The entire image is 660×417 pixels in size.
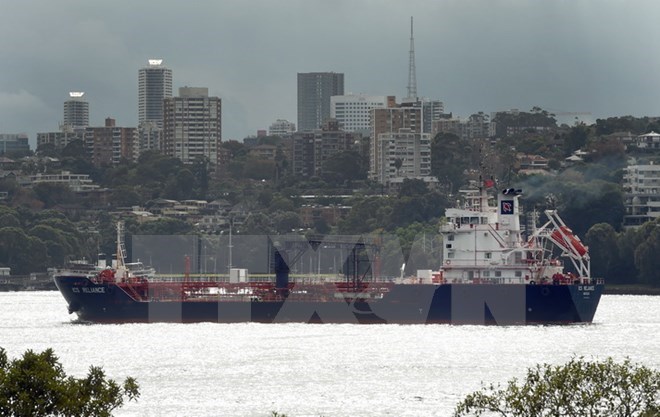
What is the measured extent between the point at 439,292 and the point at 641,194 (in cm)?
6670

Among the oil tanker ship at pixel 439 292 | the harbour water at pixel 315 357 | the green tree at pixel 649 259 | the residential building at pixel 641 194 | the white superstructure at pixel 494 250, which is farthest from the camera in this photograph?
the residential building at pixel 641 194

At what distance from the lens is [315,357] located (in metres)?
74.4

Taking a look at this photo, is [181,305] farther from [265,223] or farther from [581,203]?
[265,223]

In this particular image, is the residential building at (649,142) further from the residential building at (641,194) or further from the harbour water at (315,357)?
the harbour water at (315,357)

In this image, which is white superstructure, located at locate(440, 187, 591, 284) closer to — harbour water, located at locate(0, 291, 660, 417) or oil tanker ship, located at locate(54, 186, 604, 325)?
oil tanker ship, located at locate(54, 186, 604, 325)

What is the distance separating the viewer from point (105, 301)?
98.4m

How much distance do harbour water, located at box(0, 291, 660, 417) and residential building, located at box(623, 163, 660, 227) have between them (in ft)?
169

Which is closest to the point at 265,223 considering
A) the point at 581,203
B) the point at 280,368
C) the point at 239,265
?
the point at 239,265

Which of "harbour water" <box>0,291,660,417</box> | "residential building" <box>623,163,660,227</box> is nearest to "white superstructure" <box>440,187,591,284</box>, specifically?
"harbour water" <box>0,291,660,417</box>

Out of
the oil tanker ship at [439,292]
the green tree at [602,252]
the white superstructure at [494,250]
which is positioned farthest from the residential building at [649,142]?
the white superstructure at [494,250]

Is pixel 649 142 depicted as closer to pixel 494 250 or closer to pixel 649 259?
pixel 649 259

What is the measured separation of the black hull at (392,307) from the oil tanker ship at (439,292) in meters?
Answer: 0.05

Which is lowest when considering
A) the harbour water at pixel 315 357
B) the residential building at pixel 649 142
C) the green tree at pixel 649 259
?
the harbour water at pixel 315 357

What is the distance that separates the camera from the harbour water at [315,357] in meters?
60.2
